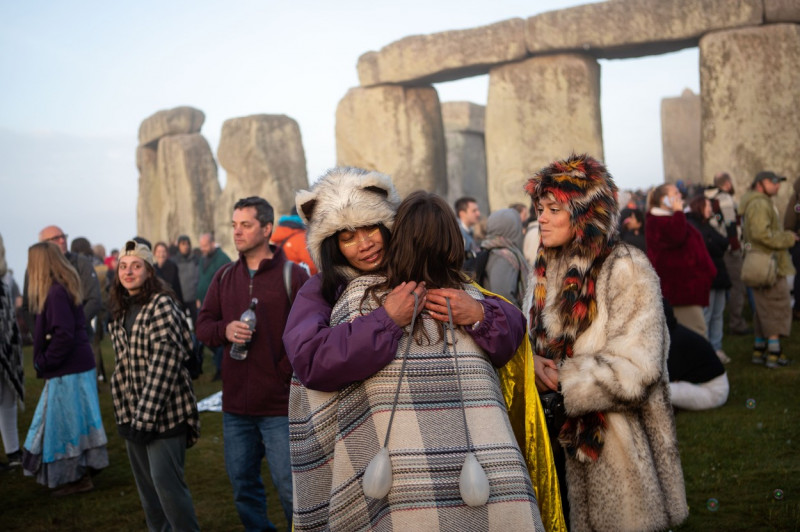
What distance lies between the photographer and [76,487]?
20.3ft

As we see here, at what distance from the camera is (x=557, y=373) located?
3102mm

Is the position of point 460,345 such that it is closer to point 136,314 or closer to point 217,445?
point 136,314

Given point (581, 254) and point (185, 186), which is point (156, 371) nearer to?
point (581, 254)

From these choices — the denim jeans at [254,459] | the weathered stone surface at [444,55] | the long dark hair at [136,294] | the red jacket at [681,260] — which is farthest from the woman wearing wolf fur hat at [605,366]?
the weathered stone surface at [444,55]

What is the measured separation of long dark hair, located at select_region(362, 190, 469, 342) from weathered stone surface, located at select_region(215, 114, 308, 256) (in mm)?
19108

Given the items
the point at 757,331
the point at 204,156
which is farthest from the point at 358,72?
the point at 757,331

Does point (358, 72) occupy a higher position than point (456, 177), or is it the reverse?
point (358, 72)

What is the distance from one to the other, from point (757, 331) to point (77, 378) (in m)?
6.72

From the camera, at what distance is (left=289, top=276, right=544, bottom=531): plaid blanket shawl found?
2248 mm

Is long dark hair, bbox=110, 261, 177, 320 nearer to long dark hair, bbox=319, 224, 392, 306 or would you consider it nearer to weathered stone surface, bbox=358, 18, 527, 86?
long dark hair, bbox=319, 224, 392, 306

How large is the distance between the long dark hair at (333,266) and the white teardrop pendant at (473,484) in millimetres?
705

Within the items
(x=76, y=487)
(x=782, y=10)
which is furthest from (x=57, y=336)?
(x=782, y=10)

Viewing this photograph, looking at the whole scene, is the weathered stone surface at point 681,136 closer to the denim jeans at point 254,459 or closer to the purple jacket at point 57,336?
the purple jacket at point 57,336

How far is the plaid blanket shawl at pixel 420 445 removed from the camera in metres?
2.25
